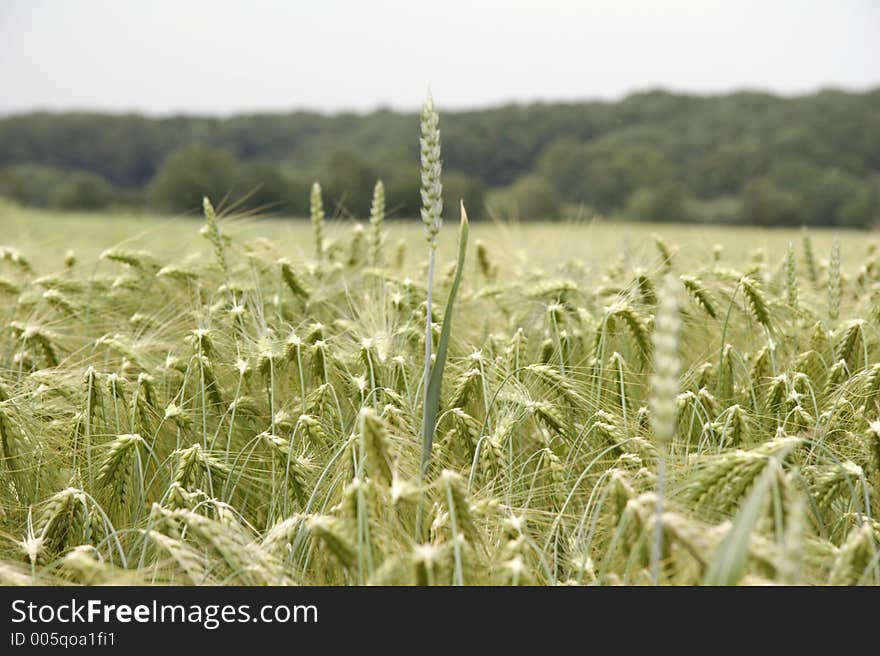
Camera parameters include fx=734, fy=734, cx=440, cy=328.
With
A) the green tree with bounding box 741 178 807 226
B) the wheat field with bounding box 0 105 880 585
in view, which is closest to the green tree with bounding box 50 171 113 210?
the green tree with bounding box 741 178 807 226

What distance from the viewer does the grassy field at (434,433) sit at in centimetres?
119

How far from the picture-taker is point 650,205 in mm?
35906

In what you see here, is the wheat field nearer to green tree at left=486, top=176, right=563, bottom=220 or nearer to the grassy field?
the grassy field

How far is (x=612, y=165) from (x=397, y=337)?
40967 mm

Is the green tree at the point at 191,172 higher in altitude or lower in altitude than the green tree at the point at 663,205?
higher

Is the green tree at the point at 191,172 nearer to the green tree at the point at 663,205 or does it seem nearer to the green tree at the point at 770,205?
the green tree at the point at 663,205

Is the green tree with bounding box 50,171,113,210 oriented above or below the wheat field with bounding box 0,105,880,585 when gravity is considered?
above

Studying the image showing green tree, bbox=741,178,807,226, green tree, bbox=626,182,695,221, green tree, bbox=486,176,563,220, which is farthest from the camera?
green tree, bbox=486,176,563,220

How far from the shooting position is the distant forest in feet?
115

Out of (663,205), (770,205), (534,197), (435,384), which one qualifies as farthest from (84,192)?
(435,384)

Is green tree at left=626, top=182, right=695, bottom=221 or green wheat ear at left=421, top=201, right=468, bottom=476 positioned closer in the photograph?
green wheat ear at left=421, top=201, right=468, bottom=476

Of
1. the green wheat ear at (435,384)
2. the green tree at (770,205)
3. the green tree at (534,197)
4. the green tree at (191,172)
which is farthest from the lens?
the green tree at (534,197)

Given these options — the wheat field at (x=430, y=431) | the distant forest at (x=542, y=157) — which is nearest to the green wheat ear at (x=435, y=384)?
the wheat field at (x=430, y=431)
